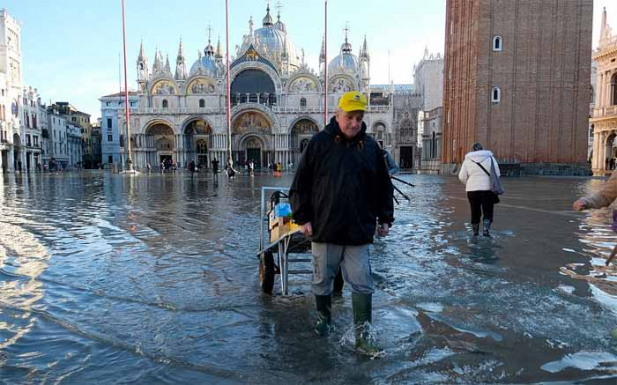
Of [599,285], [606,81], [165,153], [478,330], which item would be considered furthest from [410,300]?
[165,153]

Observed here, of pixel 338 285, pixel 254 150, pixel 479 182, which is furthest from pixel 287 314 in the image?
pixel 254 150

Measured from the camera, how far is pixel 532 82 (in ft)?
109

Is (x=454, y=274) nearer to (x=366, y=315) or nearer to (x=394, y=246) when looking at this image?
(x=394, y=246)

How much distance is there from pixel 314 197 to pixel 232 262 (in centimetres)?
284

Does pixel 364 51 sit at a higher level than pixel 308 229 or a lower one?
higher

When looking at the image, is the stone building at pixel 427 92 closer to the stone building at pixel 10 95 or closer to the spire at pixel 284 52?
the spire at pixel 284 52

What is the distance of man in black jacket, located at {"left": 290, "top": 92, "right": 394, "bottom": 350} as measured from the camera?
3.27 m

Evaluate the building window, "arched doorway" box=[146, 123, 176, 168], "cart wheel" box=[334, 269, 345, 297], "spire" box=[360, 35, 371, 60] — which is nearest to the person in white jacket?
"cart wheel" box=[334, 269, 345, 297]

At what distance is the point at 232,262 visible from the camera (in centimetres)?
595

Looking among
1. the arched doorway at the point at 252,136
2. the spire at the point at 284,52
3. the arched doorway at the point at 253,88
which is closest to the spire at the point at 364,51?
the spire at the point at 284,52

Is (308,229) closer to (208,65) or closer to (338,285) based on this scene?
(338,285)

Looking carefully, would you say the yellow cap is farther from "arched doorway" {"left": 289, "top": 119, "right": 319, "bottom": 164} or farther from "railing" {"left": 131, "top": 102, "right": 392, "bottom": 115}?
"arched doorway" {"left": 289, "top": 119, "right": 319, "bottom": 164}

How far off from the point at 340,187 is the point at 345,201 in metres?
0.10

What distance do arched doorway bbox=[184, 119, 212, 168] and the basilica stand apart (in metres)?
0.13
